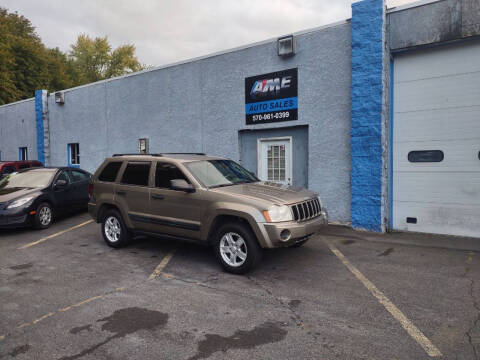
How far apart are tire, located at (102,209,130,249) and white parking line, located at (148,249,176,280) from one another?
0.99 metres

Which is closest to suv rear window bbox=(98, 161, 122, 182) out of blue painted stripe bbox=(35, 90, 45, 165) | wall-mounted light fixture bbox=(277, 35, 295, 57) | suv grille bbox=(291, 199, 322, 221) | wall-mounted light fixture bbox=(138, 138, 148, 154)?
suv grille bbox=(291, 199, 322, 221)

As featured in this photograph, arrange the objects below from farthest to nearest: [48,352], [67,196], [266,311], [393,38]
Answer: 1. [67,196]
2. [393,38]
3. [266,311]
4. [48,352]

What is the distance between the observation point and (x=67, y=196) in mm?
9898

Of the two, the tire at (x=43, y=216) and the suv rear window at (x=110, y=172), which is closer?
the suv rear window at (x=110, y=172)

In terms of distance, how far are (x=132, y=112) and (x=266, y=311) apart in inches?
442

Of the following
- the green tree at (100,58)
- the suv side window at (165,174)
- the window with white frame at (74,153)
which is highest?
the green tree at (100,58)

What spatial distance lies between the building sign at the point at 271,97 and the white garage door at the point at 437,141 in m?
2.54

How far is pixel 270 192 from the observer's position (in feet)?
18.3

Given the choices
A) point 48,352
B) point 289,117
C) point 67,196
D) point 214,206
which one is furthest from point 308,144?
point 48,352

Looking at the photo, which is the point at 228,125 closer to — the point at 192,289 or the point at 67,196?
the point at 67,196

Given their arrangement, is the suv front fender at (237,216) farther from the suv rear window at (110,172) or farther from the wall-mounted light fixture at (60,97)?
the wall-mounted light fixture at (60,97)

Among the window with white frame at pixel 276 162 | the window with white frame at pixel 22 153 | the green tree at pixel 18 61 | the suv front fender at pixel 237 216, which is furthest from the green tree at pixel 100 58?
the suv front fender at pixel 237 216

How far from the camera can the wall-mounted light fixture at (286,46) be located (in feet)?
30.3

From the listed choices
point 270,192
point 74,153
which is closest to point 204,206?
point 270,192
